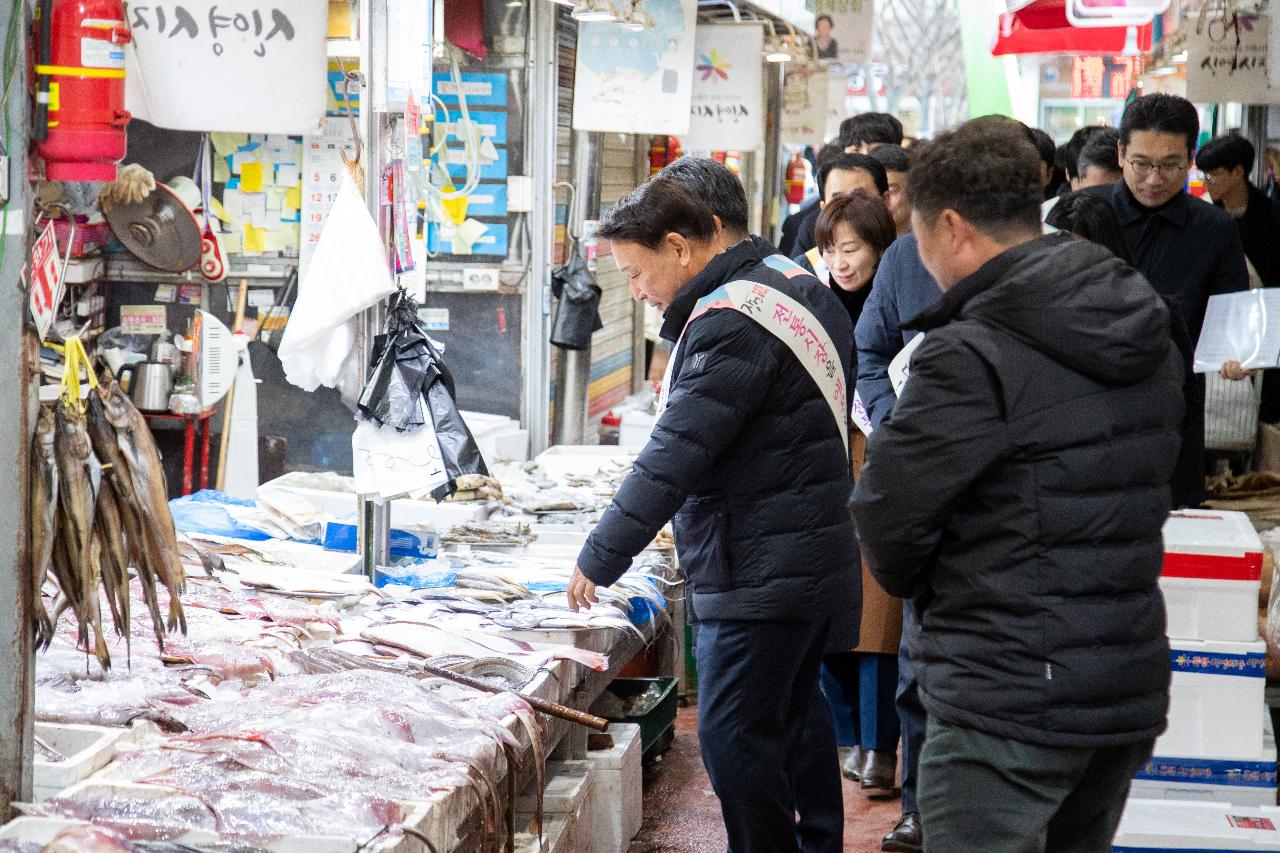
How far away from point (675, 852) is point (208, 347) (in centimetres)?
455

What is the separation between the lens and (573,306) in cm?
960

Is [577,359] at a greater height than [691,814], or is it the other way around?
[577,359]

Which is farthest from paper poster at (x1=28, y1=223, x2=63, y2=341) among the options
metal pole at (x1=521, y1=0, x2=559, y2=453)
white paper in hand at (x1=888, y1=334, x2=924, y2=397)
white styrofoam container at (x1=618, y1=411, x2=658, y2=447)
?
white styrofoam container at (x1=618, y1=411, x2=658, y2=447)

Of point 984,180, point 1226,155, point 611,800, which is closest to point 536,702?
point 611,800

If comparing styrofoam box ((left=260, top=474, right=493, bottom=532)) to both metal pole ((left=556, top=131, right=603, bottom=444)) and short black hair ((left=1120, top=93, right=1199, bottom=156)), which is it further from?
short black hair ((left=1120, top=93, right=1199, bottom=156))

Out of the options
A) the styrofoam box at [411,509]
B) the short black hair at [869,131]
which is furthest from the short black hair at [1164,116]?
the styrofoam box at [411,509]

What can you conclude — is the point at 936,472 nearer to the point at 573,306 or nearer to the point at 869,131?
the point at 869,131

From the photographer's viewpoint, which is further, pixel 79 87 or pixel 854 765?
pixel 854 765

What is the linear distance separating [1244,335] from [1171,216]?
76 centimetres

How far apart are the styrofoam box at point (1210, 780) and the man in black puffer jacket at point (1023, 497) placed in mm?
1855

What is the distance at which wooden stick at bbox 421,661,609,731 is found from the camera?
425 centimetres

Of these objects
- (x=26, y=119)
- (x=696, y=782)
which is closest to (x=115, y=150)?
(x=26, y=119)

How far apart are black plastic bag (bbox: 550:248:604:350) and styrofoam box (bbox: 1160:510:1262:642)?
17.7ft

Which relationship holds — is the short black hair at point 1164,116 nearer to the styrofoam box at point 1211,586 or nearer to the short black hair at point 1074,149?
the styrofoam box at point 1211,586
